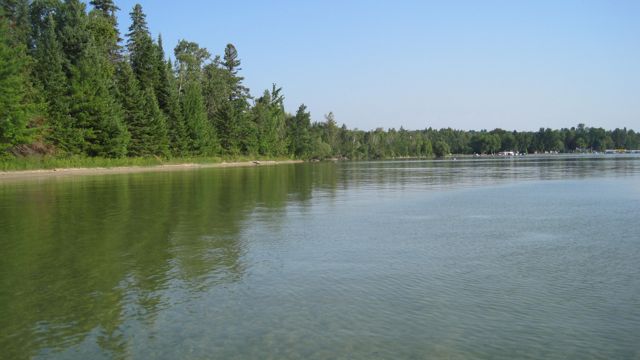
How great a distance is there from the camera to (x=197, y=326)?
858cm

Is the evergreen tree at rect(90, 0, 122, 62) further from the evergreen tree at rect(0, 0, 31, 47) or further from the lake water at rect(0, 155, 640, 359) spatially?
the lake water at rect(0, 155, 640, 359)

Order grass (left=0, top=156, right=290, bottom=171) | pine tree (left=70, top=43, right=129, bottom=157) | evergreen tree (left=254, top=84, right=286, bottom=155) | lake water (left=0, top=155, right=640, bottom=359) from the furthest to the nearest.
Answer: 1. evergreen tree (left=254, top=84, right=286, bottom=155)
2. pine tree (left=70, top=43, right=129, bottom=157)
3. grass (left=0, top=156, right=290, bottom=171)
4. lake water (left=0, top=155, right=640, bottom=359)

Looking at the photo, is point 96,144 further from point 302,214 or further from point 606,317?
point 606,317

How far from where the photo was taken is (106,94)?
7450cm

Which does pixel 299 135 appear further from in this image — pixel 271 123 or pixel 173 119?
pixel 173 119

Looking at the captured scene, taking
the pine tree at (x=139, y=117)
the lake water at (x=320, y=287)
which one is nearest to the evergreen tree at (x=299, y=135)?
the pine tree at (x=139, y=117)

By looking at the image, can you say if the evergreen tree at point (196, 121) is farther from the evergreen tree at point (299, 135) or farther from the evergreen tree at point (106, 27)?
the evergreen tree at point (299, 135)

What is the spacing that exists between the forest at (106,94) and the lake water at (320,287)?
46.8m

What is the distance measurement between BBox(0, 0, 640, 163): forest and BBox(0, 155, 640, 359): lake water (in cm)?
4677

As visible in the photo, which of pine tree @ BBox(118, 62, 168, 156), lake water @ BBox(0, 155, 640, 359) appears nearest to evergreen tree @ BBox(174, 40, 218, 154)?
pine tree @ BBox(118, 62, 168, 156)

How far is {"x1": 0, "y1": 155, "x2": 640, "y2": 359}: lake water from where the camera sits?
308 inches

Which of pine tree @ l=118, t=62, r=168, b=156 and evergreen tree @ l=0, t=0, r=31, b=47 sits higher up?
Answer: evergreen tree @ l=0, t=0, r=31, b=47

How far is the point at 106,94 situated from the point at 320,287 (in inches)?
2808

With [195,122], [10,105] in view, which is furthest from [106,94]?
[195,122]
